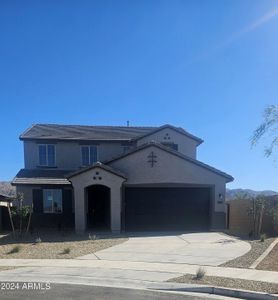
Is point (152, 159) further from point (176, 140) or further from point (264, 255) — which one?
point (264, 255)

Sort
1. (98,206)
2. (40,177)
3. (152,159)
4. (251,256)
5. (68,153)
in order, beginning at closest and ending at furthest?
(251,256)
(152,159)
(40,177)
(98,206)
(68,153)

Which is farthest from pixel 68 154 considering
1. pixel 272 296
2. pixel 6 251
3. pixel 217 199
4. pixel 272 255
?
pixel 272 296

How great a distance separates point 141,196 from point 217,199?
4.27m

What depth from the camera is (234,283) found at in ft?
36.4

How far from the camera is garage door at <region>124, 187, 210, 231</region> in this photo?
25.8 metres

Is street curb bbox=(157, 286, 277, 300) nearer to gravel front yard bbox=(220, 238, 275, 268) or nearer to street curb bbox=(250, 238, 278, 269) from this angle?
street curb bbox=(250, 238, 278, 269)

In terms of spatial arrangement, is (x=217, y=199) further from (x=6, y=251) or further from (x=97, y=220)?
(x=6, y=251)

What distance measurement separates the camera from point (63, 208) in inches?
1120

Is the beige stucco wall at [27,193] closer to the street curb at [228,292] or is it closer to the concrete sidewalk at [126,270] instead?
the concrete sidewalk at [126,270]

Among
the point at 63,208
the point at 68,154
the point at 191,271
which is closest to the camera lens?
the point at 191,271

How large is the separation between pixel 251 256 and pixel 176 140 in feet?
52.1

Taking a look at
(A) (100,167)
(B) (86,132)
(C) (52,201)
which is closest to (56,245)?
(A) (100,167)

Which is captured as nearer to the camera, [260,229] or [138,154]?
[260,229]

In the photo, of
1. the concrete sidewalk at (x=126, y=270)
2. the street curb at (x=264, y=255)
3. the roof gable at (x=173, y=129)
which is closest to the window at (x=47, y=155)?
the roof gable at (x=173, y=129)
